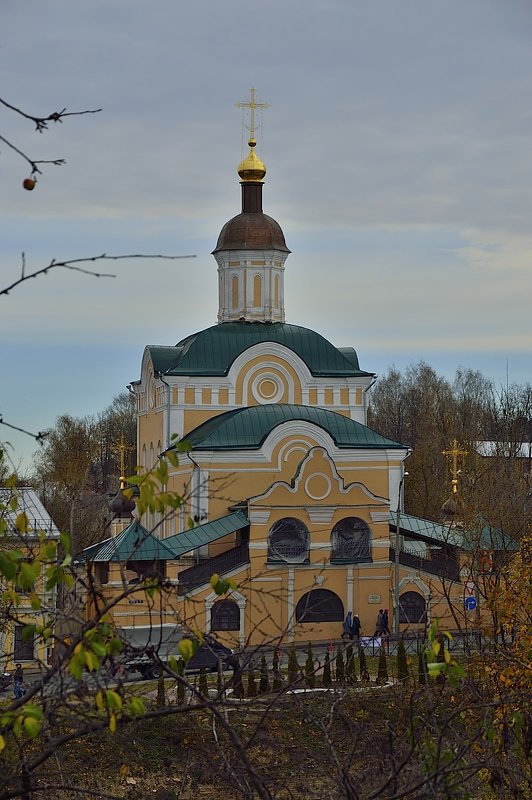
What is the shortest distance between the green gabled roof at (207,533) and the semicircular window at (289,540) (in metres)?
0.67

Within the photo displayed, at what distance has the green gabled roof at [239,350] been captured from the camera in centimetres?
3334

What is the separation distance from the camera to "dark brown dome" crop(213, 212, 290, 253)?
35.0 metres

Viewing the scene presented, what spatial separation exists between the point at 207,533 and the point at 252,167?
11229 millimetres

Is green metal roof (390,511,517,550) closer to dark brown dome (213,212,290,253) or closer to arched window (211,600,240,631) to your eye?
arched window (211,600,240,631)

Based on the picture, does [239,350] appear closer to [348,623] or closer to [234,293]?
[234,293]

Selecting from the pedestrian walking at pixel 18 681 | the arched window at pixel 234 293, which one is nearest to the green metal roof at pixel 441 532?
the arched window at pixel 234 293

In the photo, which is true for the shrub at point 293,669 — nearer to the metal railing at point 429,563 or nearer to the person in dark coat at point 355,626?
the person in dark coat at point 355,626

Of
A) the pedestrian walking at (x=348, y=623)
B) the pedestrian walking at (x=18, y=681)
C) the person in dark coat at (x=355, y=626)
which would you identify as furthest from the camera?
the pedestrian walking at (x=348, y=623)

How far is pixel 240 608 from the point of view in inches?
1087

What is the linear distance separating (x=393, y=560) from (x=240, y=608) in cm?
366

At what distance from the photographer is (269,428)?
1205 inches

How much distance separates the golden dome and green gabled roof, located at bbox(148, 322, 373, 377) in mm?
4056

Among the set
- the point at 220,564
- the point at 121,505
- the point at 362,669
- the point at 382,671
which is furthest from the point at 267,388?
the point at 121,505

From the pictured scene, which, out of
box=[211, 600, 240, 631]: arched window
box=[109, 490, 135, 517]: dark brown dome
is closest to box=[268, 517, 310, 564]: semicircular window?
box=[211, 600, 240, 631]: arched window
